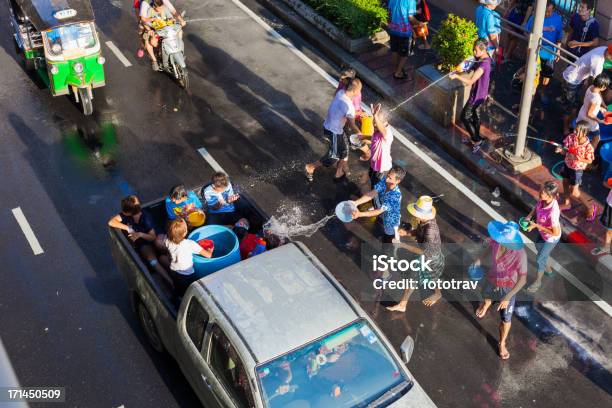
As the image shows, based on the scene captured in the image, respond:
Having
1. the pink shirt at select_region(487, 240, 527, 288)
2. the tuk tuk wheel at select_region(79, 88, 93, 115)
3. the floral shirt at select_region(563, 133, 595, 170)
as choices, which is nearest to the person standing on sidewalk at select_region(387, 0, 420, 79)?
the floral shirt at select_region(563, 133, 595, 170)

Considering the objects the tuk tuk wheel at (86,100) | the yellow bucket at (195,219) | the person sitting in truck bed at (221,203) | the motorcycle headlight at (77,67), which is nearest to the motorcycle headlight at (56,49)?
the motorcycle headlight at (77,67)

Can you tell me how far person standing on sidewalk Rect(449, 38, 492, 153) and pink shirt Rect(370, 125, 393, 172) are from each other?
6.97ft

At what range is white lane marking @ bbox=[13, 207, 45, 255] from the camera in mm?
10961

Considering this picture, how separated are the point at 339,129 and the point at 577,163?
137 inches

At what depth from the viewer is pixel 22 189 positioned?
12.1 meters

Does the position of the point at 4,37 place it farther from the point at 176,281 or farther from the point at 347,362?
the point at 347,362

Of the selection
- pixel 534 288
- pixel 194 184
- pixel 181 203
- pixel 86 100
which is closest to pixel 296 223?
pixel 194 184

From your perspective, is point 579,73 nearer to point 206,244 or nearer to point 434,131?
point 434,131

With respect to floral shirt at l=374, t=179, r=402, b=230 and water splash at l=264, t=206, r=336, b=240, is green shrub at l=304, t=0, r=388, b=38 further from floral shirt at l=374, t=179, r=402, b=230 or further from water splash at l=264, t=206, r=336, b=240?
floral shirt at l=374, t=179, r=402, b=230

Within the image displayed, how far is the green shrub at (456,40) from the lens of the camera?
12625 mm

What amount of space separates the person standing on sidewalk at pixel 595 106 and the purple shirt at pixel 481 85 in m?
1.51

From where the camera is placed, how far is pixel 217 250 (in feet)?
30.1

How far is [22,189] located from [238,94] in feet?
14.4

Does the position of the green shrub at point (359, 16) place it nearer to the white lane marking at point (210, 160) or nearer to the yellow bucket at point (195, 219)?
the white lane marking at point (210, 160)
